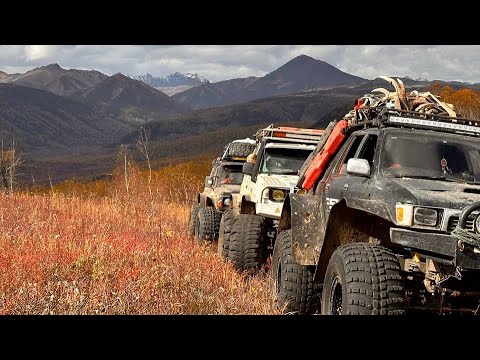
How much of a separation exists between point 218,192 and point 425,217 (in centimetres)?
874

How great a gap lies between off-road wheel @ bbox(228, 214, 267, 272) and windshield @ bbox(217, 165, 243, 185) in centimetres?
455

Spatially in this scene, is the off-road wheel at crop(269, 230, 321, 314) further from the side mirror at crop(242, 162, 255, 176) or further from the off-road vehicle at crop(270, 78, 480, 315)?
the side mirror at crop(242, 162, 255, 176)

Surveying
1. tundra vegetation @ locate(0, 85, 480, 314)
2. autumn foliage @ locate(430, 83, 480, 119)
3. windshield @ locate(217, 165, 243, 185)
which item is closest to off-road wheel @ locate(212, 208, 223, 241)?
tundra vegetation @ locate(0, 85, 480, 314)

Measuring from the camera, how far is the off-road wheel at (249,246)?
9.53m

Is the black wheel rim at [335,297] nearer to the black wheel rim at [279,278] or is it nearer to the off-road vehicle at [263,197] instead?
the black wheel rim at [279,278]

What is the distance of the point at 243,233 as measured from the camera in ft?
31.7

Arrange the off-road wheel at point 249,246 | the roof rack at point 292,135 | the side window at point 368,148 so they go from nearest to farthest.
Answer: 1. the side window at point 368,148
2. the off-road wheel at point 249,246
3. the roof rack at point 292,135

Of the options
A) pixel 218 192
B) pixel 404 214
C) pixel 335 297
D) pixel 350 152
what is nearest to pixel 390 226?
pixel 404 214

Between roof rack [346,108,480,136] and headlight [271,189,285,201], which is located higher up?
roof rack [346,108,480,136]

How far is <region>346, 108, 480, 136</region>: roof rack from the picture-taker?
6.43 m

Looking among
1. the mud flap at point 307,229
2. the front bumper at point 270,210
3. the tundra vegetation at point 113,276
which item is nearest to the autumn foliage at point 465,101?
the front bumper at point 270,210

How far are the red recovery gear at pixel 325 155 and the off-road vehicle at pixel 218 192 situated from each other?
18.3 feet

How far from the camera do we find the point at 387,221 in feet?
18.5
